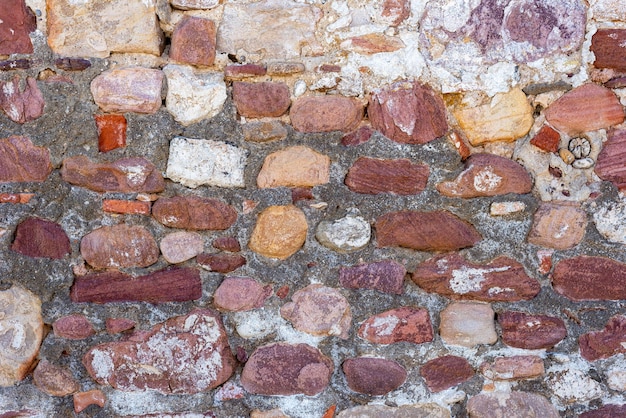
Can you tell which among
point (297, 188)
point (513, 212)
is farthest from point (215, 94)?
point (513, 212)

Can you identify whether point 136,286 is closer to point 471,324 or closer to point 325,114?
point 325,114

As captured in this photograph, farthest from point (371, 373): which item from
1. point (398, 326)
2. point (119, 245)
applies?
point (119, 245)

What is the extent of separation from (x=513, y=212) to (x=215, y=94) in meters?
0.84

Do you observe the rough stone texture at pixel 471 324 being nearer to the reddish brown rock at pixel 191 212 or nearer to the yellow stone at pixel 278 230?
the yellow stone at pixel 278 230

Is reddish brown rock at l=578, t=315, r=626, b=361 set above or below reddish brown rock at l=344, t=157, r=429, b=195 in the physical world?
below

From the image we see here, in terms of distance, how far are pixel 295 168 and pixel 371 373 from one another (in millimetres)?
579

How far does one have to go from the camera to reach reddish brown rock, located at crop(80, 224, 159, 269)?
162 cm

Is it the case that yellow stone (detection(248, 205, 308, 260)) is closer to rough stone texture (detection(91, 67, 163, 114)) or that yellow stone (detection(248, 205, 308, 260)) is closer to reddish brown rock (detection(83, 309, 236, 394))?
reddish brown rock (detection(83, 309, 236, 394))

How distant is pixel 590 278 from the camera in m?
1.62

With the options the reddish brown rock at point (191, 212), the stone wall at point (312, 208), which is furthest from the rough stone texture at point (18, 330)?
the reddish brown rock at point (191, 212)

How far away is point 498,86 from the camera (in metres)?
1.59

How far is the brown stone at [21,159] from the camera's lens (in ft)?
5.25

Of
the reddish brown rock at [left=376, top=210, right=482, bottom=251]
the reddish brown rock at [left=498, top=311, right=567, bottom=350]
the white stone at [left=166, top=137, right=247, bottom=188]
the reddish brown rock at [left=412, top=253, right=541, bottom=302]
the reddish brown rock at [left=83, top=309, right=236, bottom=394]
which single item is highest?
the white stone at [left=166, top=137, right=247, bottom=188]

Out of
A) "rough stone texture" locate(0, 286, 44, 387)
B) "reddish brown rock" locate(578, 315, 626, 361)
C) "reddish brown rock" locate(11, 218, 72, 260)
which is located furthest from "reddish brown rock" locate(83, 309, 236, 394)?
"reddish brown rock" locate(578, 315, 626, 361)
